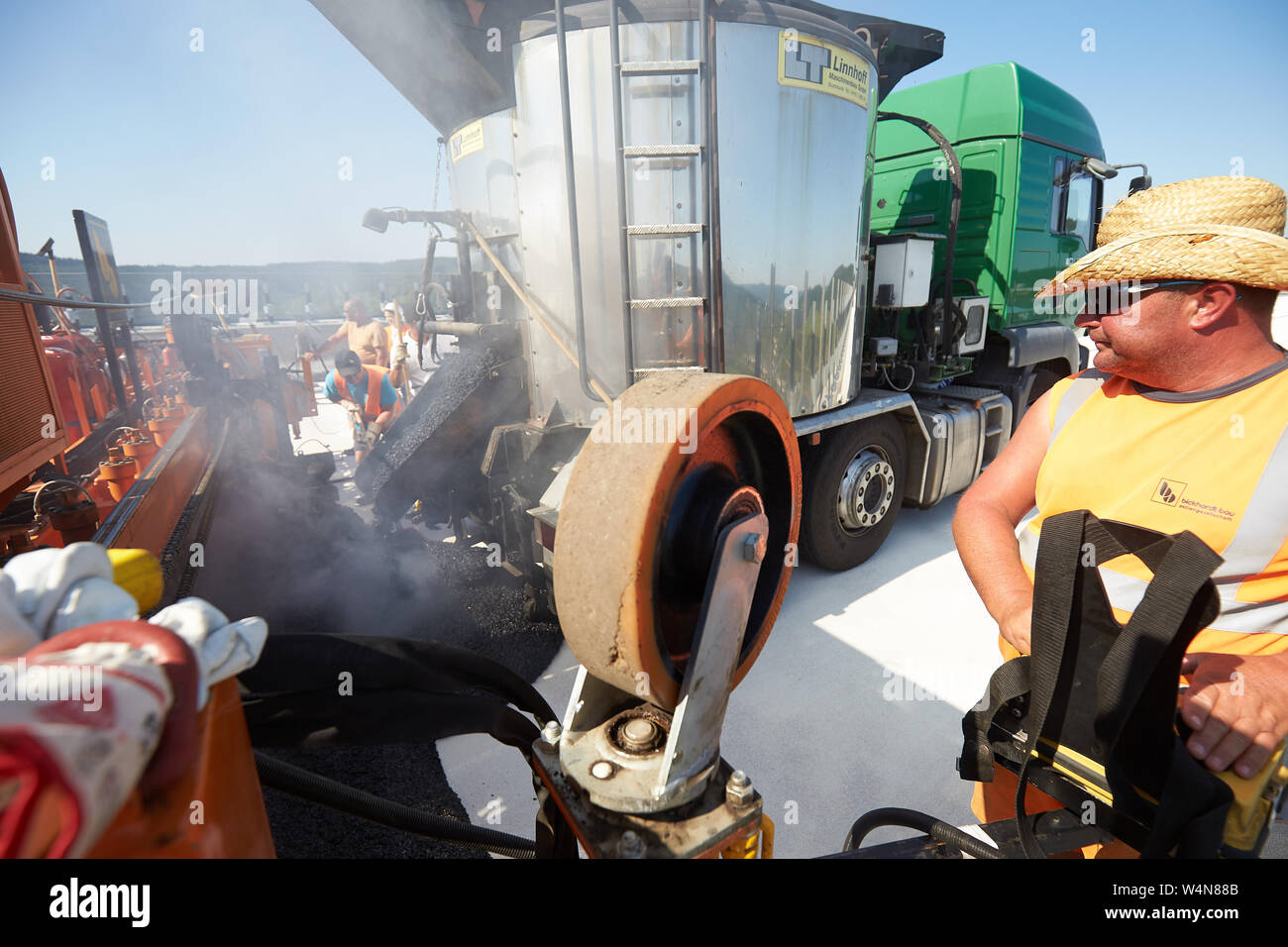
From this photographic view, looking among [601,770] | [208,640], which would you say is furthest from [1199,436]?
[208,640]

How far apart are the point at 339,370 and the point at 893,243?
5629mm

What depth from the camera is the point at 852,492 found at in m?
4.14

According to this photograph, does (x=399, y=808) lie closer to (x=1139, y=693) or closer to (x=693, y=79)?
(x=1139, y=693)

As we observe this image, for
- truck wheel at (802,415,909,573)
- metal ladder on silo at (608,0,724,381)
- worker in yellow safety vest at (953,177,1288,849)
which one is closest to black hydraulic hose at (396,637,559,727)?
worker in yellow safety vest at (953,177,1288,849)

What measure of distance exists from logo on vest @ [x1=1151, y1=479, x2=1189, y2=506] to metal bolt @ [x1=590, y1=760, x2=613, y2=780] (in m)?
1.42

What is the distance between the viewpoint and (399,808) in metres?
1.31

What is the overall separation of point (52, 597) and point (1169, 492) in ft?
6.72

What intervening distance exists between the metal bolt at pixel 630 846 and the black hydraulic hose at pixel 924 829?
949 millimetres

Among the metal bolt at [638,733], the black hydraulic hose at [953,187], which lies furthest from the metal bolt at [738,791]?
the black hydraulic hose at [953,187]

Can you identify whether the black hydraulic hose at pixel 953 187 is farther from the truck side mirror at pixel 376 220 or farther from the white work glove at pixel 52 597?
the white work glove at pixel 52 597

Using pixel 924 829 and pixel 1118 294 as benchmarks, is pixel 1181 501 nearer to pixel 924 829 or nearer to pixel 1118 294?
pixel 1118 294

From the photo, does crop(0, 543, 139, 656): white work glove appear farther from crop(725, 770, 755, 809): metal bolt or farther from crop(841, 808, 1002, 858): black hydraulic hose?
crop(841, 808, 1002, 858): black hydraulic hose

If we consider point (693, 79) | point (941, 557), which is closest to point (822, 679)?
point (941, 557)

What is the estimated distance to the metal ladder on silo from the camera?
2766 mm
